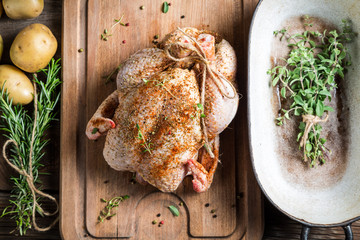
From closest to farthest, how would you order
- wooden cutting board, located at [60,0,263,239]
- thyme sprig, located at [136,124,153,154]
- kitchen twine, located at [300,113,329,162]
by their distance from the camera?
1. thyme sprig, located at [136,124,153,154]
2. kitchen twine, located at [300,113,329,162]
3. wooden cutting board, located at [60,0,263,239]

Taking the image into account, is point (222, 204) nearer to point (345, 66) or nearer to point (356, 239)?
point (356, 239)

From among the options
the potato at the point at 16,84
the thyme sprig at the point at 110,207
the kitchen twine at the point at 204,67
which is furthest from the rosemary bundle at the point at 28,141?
the kitchen twine at the point at 204,67

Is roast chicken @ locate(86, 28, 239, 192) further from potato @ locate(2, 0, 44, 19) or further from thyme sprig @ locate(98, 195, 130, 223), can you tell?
potato @ locate(2, 0, 44, 19)

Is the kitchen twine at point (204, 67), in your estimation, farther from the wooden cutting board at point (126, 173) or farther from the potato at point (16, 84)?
the potato at point (16, 84)

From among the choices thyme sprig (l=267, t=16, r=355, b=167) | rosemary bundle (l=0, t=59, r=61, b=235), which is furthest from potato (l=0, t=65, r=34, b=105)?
thyme sprig (l=267, t=16, r=355, b=167)

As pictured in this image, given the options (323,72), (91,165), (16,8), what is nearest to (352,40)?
(323,72)

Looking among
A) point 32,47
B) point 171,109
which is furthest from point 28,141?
point 171,109
